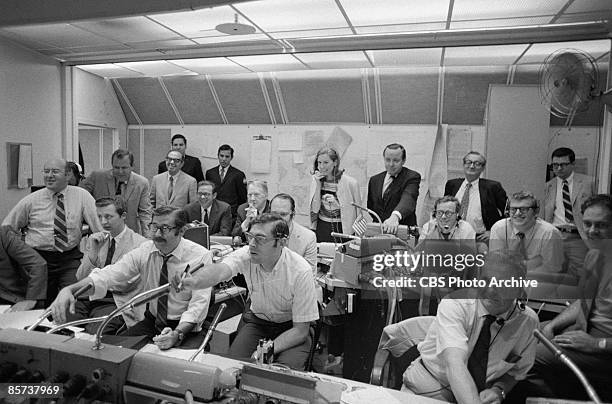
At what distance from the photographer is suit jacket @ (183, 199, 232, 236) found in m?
3.75

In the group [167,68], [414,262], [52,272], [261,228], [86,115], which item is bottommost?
[52,272]

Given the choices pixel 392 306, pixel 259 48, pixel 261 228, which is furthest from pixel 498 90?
pixel 261 228

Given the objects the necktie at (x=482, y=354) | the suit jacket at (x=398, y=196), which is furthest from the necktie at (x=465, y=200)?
the necktie at (x=482, y=354)

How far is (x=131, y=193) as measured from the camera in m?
3.93

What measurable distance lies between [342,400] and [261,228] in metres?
0.90

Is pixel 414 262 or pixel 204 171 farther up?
pixel 204 171

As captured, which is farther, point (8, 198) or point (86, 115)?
point (86, 115)

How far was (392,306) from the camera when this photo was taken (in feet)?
7.84

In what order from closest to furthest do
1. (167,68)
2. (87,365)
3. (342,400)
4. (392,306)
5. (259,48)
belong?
(87,365) → (342,400) → (392,306) → (259,48) → (167,68)

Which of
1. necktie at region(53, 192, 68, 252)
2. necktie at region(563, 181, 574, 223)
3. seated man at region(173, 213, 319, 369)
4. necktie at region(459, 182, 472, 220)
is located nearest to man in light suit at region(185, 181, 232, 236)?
necktie at region(53, 192, 68, 252)

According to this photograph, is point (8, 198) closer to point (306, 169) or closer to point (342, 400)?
point (306, 169)

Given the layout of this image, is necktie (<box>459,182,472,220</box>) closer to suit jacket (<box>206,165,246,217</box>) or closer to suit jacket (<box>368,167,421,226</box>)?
suit jacket (<box>368,167,421,226</box>)

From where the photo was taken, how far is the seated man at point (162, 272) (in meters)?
2.05

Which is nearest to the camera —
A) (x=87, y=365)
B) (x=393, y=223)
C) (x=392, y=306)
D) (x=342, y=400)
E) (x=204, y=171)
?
(x=87, y=365)
